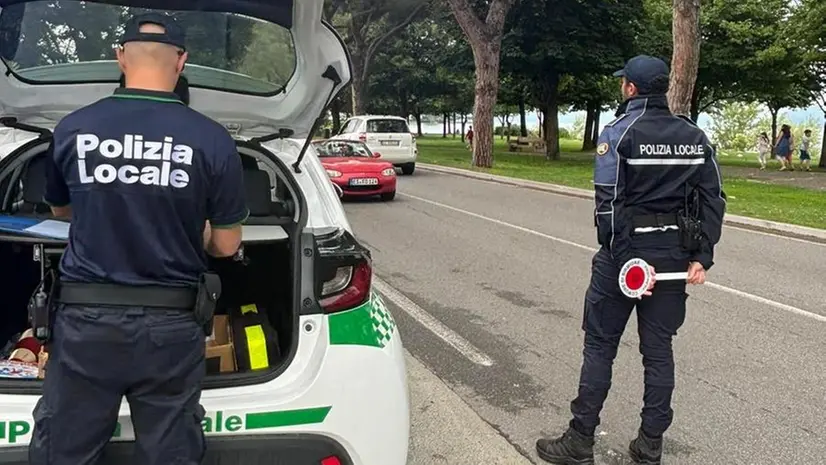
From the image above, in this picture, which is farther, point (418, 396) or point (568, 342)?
point (568, 342)

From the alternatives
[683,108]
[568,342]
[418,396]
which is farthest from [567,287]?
[683,108]

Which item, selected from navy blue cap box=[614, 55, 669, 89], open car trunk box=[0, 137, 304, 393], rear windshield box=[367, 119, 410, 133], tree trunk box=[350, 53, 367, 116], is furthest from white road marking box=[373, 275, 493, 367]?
tree trunk box=[350, 53, 367, 116]

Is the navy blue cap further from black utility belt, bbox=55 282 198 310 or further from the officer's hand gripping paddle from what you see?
black utility belt, bbox=55 282 198 310

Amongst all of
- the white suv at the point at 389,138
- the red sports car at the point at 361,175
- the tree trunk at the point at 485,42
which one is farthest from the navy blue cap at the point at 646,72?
the tree trunk at the point at 485,42

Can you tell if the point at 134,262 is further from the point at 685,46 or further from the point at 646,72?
the point at 685,46

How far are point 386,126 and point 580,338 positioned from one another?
16658 millimetres

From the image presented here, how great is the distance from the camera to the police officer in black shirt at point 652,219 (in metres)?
3.39

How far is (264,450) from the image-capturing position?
237cm

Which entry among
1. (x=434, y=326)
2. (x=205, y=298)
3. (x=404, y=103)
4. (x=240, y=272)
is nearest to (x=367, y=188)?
(x=434, y=326)

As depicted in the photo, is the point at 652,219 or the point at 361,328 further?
the point at 652,219

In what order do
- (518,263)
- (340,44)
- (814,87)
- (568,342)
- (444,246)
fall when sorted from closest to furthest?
(340,44) → (568,342) → (518,263) → (444,246) → (814,87)

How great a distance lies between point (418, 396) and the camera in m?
4.42

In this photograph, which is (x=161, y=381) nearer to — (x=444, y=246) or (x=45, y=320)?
(x=45, y=320)

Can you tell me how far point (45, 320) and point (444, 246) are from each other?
7747mm
